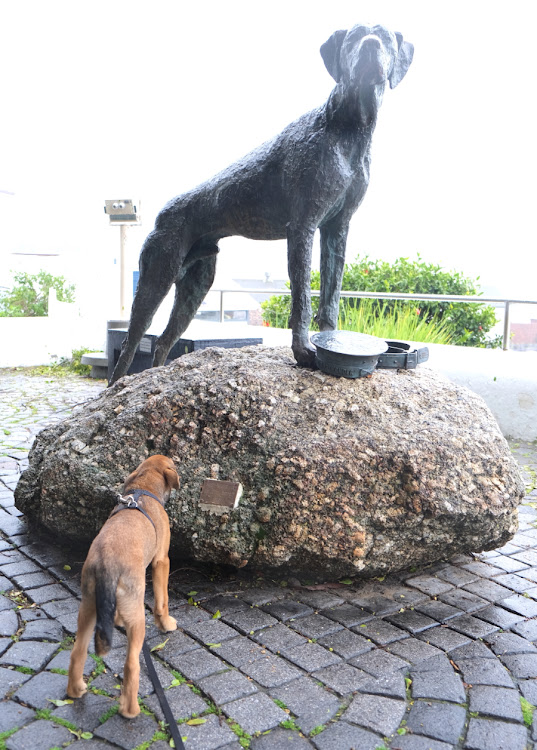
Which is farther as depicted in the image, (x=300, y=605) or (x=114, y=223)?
(x=114, y=223)

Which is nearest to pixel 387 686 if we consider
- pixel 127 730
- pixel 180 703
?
pixel 180 703

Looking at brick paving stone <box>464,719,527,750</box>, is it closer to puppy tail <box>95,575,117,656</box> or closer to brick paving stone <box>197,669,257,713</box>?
brick paving stone <box>197,669,257,713</box>

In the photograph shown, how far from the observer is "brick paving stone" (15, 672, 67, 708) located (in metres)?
2.58

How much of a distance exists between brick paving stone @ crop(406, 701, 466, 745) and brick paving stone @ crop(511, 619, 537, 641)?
786 mm

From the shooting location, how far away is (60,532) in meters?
3.99

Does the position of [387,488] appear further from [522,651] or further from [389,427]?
[522,651]

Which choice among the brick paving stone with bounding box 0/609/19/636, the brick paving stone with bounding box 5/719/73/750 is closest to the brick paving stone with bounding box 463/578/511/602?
the brick paving stone with bounding box 5/719/73/750

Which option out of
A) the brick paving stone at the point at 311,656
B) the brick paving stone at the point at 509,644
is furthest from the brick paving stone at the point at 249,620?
the brick paving stone at the point at 509,644

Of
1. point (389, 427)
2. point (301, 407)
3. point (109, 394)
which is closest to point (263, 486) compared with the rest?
point (301, 407)

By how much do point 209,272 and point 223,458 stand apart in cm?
189

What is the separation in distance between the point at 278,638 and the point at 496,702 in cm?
100

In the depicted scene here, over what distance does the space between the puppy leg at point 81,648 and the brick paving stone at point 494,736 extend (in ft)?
4.84

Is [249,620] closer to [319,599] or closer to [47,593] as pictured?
[319,599]

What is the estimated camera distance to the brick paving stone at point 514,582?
3.78m
